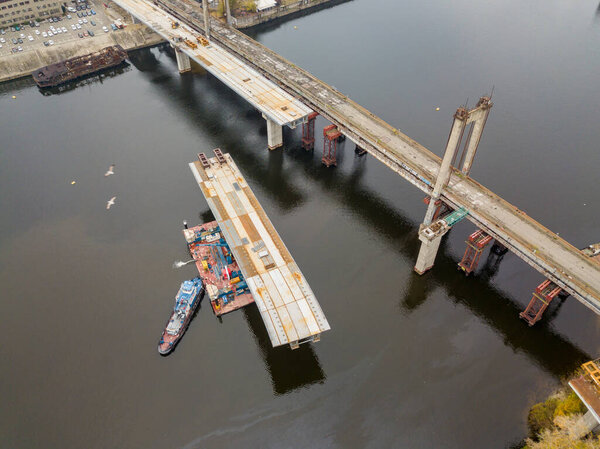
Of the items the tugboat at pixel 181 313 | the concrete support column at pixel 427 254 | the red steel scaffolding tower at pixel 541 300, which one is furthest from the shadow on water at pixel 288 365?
the red steel scaffolding tower at pixel 541 300

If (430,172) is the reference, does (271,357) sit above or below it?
below

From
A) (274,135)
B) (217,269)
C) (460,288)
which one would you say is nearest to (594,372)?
(460,288)

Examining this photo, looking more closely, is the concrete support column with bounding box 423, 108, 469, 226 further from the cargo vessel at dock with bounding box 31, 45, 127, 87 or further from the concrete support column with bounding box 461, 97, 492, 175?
the cargo vessel at dock with bounding box 31, 45, 127, 87

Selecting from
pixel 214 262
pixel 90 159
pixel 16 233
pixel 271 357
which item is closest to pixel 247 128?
pixel 90 159

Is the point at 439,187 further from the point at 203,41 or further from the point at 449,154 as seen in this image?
the point at 203,41

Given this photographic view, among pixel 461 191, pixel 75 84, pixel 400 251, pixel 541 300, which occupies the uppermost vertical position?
pixel 461 191

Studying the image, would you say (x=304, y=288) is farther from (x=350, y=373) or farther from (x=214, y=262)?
(x=214, y=262)

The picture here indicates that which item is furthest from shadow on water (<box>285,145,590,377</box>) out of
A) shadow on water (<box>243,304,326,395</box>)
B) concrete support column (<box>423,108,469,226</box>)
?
shadow on water (<box>243,304,326,395</box>)

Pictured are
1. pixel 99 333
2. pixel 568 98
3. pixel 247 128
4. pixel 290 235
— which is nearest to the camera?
pixel 99 333
